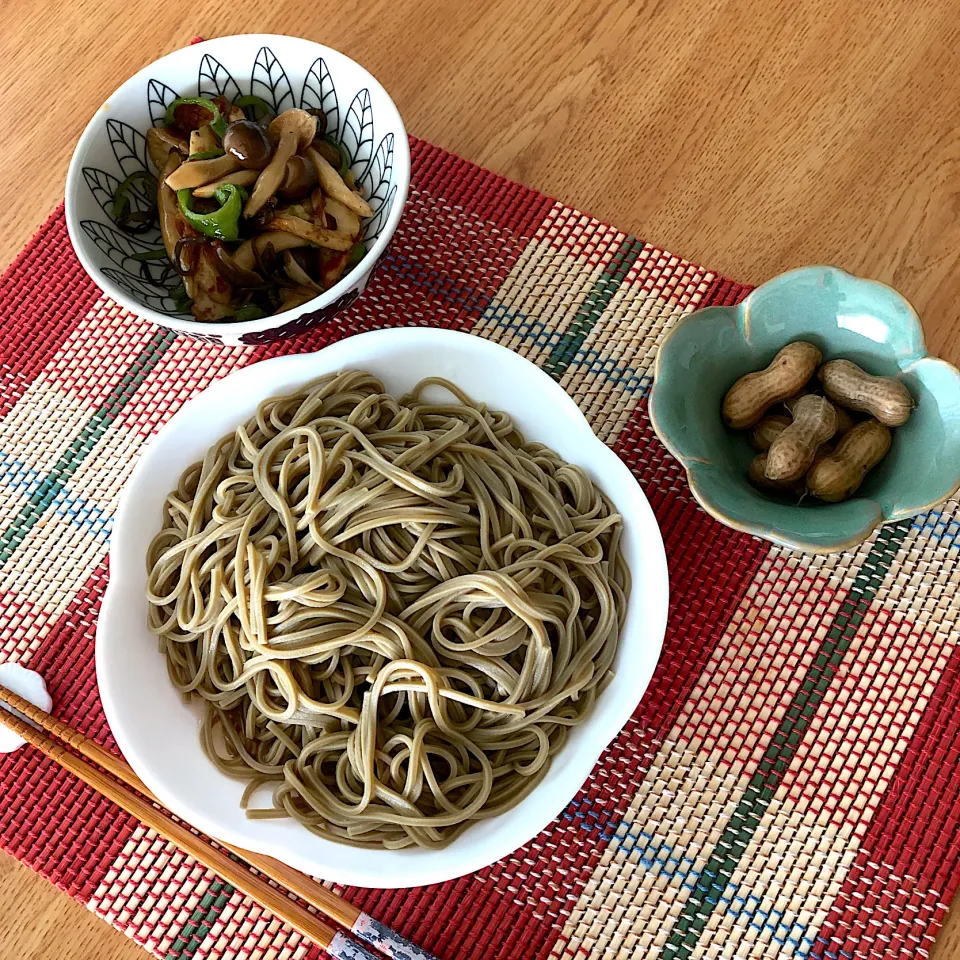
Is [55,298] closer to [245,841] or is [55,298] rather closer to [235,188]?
[235,188]

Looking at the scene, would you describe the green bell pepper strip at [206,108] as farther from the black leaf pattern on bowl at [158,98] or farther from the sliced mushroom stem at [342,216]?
the sliced mushroom stem at [342,216]

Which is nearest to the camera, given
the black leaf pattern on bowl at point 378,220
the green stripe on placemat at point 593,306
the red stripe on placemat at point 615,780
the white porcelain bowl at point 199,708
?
the white porcelain bowl at point 199,708

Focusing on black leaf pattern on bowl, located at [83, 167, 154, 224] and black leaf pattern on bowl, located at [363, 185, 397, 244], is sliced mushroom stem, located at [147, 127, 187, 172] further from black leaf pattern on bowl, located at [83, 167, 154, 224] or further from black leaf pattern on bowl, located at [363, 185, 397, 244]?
black leaf pattern on bowl, located at [363, 185, 397, 244]

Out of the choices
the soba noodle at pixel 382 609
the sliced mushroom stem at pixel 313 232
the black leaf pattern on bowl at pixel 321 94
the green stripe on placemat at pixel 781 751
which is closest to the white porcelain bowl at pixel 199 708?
the soba noodle at pixel 382 609

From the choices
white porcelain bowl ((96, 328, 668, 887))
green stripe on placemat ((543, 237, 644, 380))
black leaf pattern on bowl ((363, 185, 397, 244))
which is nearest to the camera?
white porcelain bowl ((96, 328, 668, 887))

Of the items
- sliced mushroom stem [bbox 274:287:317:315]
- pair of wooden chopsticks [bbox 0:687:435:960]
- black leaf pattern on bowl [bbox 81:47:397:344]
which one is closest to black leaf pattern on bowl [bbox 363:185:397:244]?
black leaf pattern on bowl [bbox 81:47:397:344]

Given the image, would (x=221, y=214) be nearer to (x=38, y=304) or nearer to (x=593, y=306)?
(x=38, y=304)

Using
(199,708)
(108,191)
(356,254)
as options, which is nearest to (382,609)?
(199,708)
